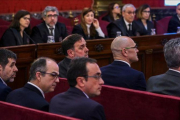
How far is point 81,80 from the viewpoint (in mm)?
2775

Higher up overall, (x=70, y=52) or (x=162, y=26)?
(x=70, y=52)

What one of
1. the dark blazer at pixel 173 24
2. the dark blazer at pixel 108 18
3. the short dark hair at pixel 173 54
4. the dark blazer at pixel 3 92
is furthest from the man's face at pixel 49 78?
the dark blazer at pixel 173 24

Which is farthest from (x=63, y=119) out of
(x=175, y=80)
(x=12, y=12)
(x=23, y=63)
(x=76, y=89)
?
(x=12, y=12)

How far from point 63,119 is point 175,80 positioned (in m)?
1.20

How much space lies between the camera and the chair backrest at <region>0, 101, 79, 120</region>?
2.42m

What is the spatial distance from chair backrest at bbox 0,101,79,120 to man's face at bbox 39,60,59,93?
1.31 ft

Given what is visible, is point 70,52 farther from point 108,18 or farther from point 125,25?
point 108,18

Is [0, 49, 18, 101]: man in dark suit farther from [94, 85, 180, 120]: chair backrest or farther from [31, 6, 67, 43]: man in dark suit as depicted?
[31, 6, 67, 43]: man in dark suit

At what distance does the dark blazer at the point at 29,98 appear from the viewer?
9.51 ft

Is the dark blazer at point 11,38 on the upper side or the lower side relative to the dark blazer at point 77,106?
upper

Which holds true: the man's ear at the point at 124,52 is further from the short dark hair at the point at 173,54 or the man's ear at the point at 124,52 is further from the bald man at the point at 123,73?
the short dark hair at the point at 173,54

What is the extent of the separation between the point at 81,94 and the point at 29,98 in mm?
429

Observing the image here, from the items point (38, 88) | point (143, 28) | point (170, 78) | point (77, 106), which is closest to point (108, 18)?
point (143, 28)

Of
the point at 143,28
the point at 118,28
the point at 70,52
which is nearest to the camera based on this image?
the point at 70,52
